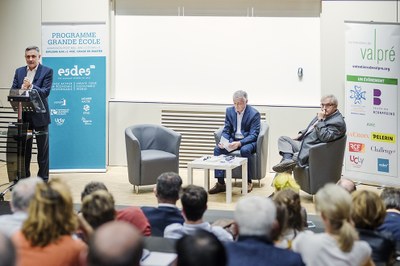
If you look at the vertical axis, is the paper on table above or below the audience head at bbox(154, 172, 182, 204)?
above

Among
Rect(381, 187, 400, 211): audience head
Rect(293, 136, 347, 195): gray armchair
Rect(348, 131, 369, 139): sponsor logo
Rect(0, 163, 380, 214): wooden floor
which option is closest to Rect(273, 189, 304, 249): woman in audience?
Rect(381, 187, 400, 211): audience head

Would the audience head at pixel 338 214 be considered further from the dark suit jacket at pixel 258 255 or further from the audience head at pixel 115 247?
the audience head at pixel 115 247

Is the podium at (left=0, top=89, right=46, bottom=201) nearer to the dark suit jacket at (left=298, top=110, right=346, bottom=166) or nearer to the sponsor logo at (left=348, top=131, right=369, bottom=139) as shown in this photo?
the dark suit jacket at (left=298, top=110, right=346, bottom=166)

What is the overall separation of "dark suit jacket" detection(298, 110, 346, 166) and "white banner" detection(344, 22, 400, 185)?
1094 millimetres

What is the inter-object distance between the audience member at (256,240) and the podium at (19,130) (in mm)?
4478

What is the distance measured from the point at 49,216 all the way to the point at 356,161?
6.25 metres

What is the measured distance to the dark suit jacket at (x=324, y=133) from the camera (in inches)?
289

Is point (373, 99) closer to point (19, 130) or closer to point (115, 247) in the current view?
point (19, 130)

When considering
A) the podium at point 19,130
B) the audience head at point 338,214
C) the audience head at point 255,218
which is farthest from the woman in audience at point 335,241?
the podium at point 19,130

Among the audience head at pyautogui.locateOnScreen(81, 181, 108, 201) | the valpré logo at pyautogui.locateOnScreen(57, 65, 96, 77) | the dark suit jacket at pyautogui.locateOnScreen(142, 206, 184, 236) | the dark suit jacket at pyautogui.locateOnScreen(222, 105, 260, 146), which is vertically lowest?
the dark suit jacket at pyautogui.locateOnScreen(142, 206, 184, 236)

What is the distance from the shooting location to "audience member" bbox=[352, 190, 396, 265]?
340 centimetres

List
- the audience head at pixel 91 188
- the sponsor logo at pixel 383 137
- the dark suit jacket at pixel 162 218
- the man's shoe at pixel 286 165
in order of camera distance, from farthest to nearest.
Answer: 1. the sponsor logo at pixel 383 137
2. the man's shoe at pixel 286 165
3. the dark suit jacket at pixel 162 218
4. the audience head at pixel 91 188

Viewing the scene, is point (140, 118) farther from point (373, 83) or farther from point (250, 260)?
point (250, 260)

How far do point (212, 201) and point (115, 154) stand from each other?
2.72 metres
